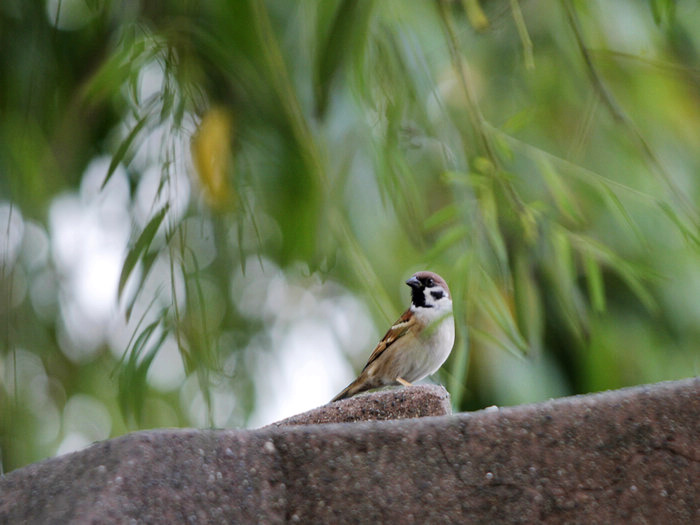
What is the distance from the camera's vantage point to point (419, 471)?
932 millimetres

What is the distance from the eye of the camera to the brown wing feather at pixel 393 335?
2238 mm

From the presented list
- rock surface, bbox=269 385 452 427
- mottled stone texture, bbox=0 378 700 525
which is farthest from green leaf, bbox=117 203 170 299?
mottled stone texture, bbox=0 378 700 525

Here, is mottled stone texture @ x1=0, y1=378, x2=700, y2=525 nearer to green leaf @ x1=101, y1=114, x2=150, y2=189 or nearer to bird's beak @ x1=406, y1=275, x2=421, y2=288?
green leaf @ x1=101, y1=114, x2=150, y2=189

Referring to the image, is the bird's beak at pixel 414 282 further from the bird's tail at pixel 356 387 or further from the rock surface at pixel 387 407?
the rock surface at pixel 387 407

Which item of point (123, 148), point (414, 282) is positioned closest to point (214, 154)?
point (123, 148)

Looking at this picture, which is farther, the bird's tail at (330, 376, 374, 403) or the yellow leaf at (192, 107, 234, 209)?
the bird's tail at (330, 376, 374, 403)

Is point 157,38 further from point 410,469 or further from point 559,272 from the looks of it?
point 410,469

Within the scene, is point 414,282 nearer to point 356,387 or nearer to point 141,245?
point 356,387

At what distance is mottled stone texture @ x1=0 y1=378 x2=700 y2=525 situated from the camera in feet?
2.93

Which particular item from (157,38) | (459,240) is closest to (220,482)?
(459,240)

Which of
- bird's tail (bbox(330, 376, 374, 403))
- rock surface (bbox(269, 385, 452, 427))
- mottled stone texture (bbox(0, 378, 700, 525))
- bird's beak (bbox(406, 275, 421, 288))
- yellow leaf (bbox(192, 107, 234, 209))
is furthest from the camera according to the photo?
bird's tail (bbox(330, 376, 374, 403))

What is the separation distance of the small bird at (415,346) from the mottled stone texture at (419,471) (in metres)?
1.10

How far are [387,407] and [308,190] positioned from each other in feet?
1.05

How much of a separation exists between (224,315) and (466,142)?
0.64 m
